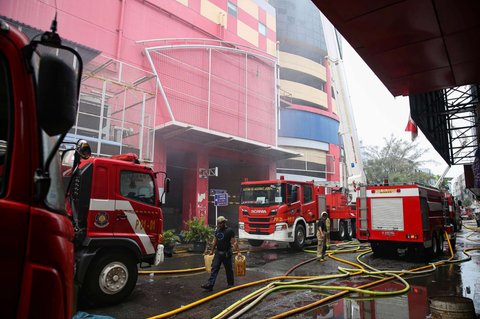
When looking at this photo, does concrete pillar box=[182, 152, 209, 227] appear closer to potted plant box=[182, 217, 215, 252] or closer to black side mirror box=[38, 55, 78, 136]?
potted plant box=[182, 217, 215, 252]

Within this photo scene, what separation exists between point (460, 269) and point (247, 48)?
16.2 metres

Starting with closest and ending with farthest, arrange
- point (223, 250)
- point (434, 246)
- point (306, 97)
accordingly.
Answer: point (223, 250)
point (434, 246)
point (306, 97)

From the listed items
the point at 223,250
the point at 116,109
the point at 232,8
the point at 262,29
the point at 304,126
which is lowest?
the point at 223,250

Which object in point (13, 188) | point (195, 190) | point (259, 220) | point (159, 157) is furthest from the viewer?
point (195, 190)

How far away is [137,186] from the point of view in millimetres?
6590

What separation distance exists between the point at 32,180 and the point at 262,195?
11.7 meters

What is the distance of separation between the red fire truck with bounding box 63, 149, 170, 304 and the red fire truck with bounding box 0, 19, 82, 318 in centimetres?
417

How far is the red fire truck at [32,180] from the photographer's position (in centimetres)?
163

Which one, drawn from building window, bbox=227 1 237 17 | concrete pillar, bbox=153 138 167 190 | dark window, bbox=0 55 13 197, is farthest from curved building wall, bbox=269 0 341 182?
dark window, bbox=0 55 13 197

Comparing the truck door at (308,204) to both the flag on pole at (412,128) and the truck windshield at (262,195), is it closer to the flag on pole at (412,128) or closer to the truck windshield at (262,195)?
the truck windshield at (262,195)

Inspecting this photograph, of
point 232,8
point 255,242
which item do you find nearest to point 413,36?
point 255,242

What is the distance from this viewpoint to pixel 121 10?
1527 centimetres

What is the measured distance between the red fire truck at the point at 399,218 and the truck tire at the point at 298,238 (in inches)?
97.5

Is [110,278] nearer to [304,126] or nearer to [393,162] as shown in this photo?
[304,126]
